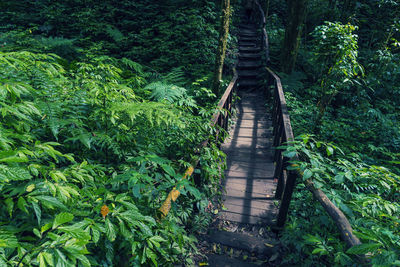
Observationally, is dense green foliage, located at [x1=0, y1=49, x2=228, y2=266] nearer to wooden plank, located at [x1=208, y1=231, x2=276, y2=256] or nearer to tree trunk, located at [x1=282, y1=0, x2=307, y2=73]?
wooden plank, located at [x1=208, y1=231, x2=276, y2=256]

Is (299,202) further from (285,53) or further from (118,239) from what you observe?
(285,53)

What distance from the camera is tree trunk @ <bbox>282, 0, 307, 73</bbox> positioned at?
765cm

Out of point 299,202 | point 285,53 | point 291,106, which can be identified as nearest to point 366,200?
point 299,202

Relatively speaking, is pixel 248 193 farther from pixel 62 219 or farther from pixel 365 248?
pixel 62 219

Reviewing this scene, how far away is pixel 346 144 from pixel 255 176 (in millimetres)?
2867

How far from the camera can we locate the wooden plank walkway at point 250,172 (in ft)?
12.2

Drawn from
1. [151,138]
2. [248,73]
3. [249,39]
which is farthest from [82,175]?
[249,39]

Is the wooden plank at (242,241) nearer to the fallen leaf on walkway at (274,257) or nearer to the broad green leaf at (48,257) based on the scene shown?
the fallen leaf on walkway at (274,257)

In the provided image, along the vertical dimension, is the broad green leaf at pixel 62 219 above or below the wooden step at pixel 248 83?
below

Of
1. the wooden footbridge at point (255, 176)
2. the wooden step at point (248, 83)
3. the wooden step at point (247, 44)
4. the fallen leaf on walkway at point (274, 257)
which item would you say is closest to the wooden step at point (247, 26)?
the wooden step at point (247, 44)

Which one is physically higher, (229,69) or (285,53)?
(285,53)

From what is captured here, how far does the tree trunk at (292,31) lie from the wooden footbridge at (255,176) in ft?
3.19

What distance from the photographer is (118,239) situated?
5.23 ft

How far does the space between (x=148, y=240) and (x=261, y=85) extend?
886cm
